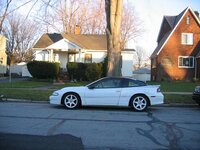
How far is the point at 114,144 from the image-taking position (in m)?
7.71

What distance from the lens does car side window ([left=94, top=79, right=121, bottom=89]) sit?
14477mm

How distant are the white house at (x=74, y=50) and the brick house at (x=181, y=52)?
12.2ft

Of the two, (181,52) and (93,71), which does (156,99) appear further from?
(181,52)

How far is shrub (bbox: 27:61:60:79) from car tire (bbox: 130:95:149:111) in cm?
2047

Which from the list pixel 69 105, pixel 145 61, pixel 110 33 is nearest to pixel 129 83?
pixel 69 105

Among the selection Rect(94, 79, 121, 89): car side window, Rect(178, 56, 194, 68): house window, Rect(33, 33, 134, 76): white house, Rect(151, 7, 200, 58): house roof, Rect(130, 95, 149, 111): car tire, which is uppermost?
Rect(151, 7, 200, 58): house roof

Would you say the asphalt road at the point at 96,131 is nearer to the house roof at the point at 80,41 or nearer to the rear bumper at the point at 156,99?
the rear bumper at the point at 156,99

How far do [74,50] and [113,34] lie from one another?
60.7 feet

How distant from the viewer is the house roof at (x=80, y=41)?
39.8 metres

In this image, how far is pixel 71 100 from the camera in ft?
47.0

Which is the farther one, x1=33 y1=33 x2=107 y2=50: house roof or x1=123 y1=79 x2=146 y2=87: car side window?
x1=33 y1=33 x2=107 y2=50: house roof

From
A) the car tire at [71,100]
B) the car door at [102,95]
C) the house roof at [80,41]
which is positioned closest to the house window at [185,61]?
the house roof at [80,41]

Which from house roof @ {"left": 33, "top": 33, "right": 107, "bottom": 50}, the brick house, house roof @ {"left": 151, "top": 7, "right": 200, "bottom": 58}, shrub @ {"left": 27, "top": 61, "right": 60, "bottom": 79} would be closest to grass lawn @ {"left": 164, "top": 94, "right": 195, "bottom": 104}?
shrub @ {"left": 27, "top": 61, "right": 60, "bottom": 79}

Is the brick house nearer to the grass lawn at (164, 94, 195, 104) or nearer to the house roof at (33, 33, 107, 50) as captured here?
the house roof at (33, 33, 107, 50)
